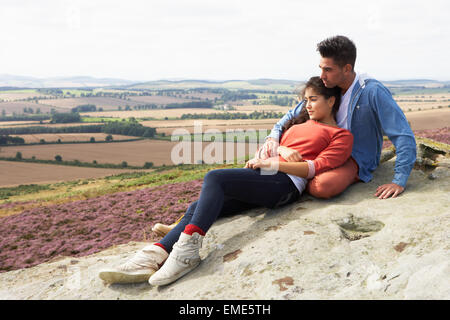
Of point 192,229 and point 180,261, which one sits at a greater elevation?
point 192,229

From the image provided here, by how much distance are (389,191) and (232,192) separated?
7.16 feet

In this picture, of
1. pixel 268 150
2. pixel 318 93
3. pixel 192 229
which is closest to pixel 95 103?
pixel 268 150

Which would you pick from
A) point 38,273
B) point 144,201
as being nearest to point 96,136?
point 144,201

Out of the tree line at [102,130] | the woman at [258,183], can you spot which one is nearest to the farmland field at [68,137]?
the tree line at [102,130]

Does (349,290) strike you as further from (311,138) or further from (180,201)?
(180,201)

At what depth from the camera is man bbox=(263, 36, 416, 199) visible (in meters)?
5.08

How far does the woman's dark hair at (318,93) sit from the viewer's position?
529cm

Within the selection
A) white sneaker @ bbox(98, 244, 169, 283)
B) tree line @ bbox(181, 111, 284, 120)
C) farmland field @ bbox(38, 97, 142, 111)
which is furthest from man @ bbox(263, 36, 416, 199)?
farmland field @ bbox(38, 97, 142, 111)

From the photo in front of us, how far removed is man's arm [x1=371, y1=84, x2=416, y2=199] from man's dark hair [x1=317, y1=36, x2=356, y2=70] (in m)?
0.71

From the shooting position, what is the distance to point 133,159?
64688 millimetres

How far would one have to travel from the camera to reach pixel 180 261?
4324mm

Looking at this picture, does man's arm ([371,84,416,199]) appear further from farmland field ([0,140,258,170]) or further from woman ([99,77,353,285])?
farmland field ([0,140,258,170])

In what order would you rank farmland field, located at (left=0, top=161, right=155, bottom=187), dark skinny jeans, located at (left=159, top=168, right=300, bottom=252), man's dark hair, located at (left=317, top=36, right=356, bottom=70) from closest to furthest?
dark skinny jeans, located at (left=159, top=168, right=300, bottom=252) → man's dark hair, located at (left=317, top=36, right=356, bottom=70) → farmland field, located at (left=0, top=161, right=155, bottom=187)

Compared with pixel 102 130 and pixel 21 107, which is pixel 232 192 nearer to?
pixel 102 130
